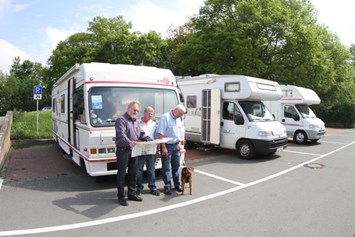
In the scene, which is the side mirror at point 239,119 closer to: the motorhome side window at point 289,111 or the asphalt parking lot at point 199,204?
the asphalt parking lot at point 199,204

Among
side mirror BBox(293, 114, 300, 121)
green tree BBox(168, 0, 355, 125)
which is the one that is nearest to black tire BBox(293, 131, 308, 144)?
side mirror BBox(293, 114, 300, 121)

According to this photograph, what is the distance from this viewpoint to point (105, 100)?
6.94m

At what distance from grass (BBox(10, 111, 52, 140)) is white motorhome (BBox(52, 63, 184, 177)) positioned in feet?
25.5

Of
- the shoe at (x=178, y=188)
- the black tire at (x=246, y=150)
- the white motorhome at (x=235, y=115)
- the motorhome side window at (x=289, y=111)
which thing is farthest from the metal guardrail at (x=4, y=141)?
the motorhome side window at (x=289, y=111)

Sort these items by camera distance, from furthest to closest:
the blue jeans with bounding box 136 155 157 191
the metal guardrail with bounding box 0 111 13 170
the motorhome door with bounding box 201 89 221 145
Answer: the motorhome door with bounding box 201 89 221 145 → the metal guardrail with bounding box 0 111 13 170 → the blue jeans with bounding box 136 155 157 191

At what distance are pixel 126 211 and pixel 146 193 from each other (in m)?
1.09

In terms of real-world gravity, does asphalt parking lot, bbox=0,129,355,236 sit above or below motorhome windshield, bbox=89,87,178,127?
below

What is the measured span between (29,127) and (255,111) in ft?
39.3

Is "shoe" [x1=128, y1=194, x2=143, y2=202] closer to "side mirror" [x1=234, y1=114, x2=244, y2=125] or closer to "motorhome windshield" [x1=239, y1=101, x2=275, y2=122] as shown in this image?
"side mirror" [x1=234, y1=114, x2=244, y2=125]

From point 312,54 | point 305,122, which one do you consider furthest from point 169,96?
point 312,54

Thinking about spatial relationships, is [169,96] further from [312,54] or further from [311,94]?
[312,54]

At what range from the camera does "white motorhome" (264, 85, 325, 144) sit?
49.5 feet

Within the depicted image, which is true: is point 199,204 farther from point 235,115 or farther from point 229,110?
point 229,110

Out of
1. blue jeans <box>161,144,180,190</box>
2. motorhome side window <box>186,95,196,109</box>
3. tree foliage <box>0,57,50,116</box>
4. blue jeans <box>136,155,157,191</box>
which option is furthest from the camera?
tree foliage <box>0,57,50,116</box>
